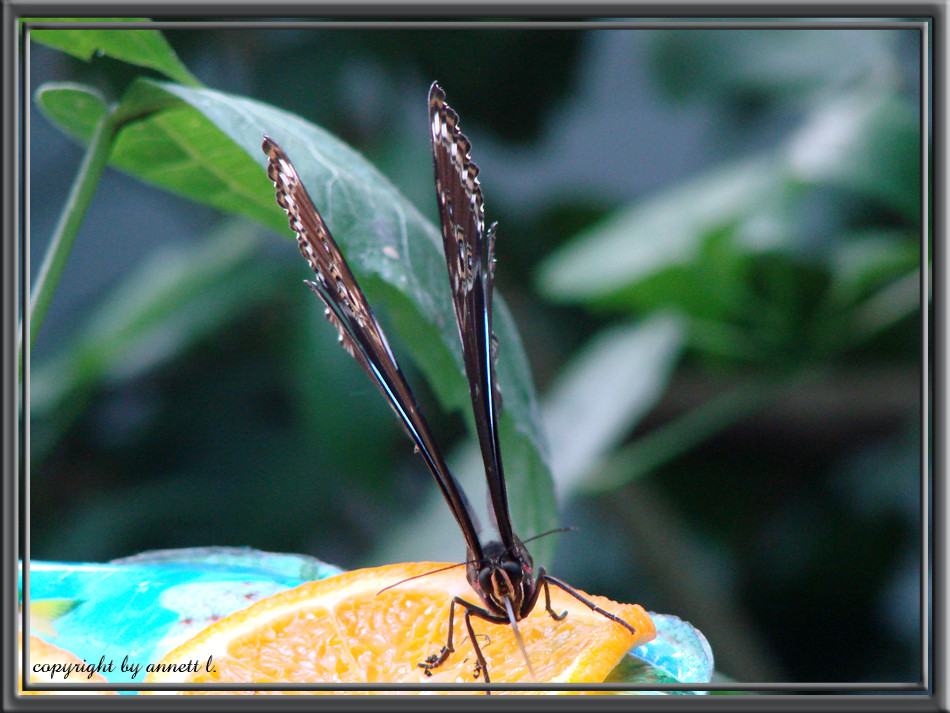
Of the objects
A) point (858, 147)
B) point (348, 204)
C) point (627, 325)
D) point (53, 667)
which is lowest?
point (53, 667)

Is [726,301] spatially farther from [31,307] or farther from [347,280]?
[31,307]

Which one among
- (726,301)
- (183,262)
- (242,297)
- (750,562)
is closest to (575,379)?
(726,301)

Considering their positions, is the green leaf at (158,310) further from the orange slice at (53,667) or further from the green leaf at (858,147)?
the green leaf at (858,147)

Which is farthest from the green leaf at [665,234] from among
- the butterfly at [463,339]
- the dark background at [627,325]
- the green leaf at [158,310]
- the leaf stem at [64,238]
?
the leaf stem at [64,238]

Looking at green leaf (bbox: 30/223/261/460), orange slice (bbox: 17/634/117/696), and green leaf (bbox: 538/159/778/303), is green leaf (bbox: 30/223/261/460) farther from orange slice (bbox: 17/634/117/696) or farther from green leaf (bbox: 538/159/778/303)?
orange slice (bbox: 17/634/117/696)

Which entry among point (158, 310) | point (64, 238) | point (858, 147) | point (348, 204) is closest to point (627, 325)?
point (858, 147)

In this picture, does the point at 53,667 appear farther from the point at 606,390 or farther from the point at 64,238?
the point at 606,390
